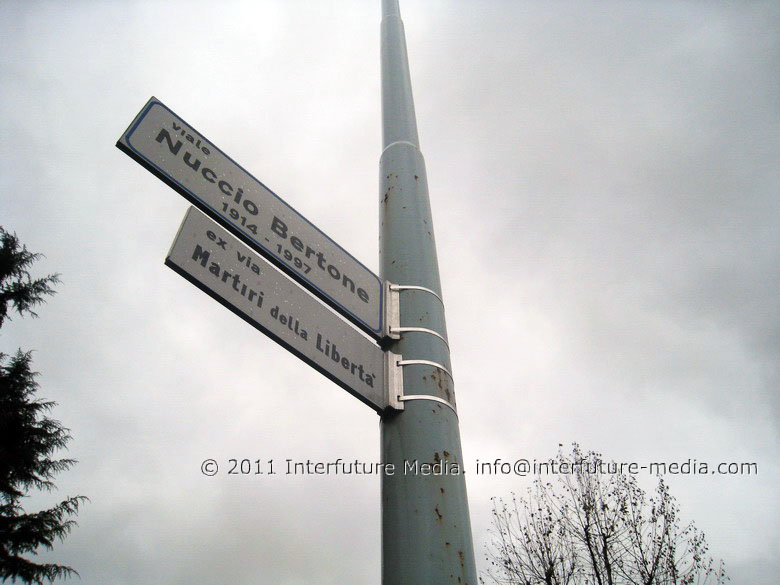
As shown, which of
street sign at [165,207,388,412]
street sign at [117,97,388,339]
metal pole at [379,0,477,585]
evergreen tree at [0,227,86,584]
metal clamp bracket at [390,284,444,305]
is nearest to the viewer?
metal pole at [379,0,477,585]

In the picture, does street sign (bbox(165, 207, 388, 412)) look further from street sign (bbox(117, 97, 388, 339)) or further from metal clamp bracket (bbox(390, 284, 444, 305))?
metal clamp bracket (bbox(390, 284, 444, 305))

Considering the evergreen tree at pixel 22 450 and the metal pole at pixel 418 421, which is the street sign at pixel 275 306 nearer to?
the metal pole at pixel 418 421

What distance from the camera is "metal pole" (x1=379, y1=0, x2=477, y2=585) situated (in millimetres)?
1861

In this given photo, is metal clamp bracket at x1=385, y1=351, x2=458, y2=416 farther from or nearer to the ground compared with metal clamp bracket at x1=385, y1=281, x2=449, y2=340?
nearer to the ground

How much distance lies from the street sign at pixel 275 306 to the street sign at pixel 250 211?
0.23ft

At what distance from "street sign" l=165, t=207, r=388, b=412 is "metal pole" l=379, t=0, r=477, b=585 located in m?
0.17

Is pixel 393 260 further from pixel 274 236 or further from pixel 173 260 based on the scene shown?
pixel 173 260

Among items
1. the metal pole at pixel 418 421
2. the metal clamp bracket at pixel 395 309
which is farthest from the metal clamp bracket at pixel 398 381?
the metal clamp bracket at pixel 395 309

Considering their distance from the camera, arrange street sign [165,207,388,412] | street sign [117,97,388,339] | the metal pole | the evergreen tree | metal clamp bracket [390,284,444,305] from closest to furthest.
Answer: the metal pole, street sign [165,207,388,412], street sign [117,97,388,339], metal clamp bracket [390,284,444,305], the evergreen tree

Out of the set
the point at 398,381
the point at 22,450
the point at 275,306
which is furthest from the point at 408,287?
the point at 22,450

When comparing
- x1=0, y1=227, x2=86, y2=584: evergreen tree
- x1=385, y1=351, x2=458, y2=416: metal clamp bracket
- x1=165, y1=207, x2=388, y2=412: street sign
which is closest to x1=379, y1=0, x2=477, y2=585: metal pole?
x1=385, y1=351, x2=458, y2=416: metal clamp bracket

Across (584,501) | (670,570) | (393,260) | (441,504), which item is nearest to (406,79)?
(393,260)

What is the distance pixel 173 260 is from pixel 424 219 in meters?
1.38

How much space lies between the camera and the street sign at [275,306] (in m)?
2.19
